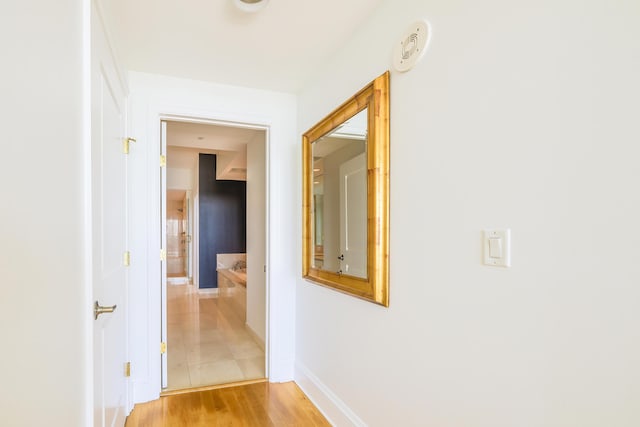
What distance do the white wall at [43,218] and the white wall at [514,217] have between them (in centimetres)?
126

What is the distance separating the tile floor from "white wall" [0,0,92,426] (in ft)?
6.04

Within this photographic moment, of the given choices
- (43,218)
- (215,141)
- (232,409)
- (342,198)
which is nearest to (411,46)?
(342,198)

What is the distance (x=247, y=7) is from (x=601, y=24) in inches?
58.1

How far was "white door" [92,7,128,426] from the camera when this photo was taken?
1.47 metres

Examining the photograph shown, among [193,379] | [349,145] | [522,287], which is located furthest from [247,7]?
[193,379]

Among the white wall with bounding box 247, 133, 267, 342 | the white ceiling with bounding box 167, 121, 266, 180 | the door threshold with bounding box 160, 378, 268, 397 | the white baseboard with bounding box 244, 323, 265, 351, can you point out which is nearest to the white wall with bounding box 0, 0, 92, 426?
the door threshold with bounding box 160, 378, 268, 397

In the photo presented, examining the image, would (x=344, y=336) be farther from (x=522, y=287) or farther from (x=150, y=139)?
(x=150, y=139)

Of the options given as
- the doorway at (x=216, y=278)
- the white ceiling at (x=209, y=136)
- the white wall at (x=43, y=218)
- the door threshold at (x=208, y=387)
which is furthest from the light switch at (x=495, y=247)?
the white ceiling at (x=209, y=136)

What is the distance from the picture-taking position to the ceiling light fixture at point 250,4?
173 cm

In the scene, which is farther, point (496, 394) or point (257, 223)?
point (257, 223)

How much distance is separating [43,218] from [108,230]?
38.4 inches

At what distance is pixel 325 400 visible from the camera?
235 cm

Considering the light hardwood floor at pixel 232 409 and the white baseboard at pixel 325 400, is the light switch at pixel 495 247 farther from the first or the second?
the light hardwood floor at pixel 232 409

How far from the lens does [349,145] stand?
2.08 meters
